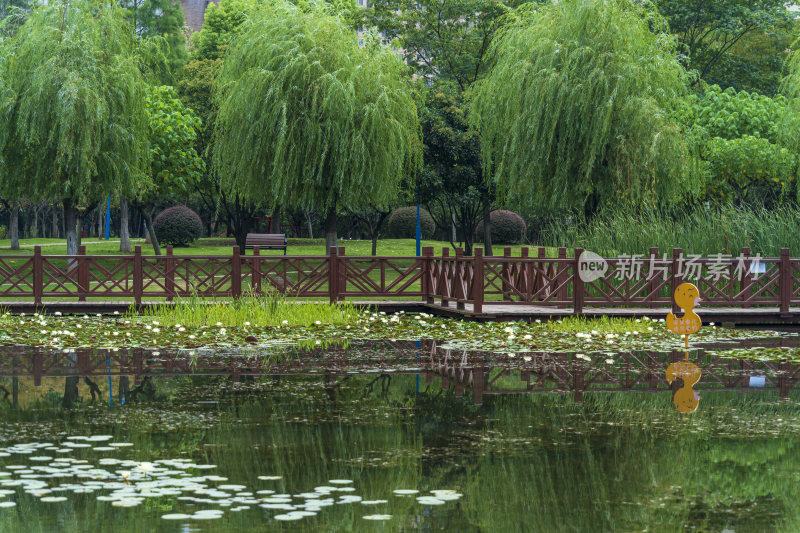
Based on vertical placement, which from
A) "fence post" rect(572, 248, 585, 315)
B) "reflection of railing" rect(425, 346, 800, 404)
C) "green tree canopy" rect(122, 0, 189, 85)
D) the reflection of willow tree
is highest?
"green tree canopy" rect(122, 0, 189, 85)

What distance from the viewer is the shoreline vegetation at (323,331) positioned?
15805mm

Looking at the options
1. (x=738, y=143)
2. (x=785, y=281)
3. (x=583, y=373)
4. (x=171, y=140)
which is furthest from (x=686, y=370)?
(x=171, y=140)

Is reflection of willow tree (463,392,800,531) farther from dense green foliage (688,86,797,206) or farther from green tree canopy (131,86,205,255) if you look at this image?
green tree canopy (131,86,205,255)

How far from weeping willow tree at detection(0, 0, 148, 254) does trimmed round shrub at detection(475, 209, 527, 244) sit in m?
25.5

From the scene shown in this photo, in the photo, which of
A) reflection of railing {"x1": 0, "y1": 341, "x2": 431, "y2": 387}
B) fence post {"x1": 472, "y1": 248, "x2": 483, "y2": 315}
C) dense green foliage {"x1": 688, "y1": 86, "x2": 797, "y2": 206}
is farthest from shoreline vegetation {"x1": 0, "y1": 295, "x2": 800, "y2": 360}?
dense green foliage {"x1": 688, "y1": 86, "x2": 797, "y2": 206}

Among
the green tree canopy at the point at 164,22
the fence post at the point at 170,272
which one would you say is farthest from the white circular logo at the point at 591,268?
the green tree canopy at the point at 164,22

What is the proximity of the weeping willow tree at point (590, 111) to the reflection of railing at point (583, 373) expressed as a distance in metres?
12.8

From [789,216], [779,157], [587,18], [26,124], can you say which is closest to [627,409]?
[789,216]

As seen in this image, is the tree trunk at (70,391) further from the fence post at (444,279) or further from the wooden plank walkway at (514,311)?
the fence post at (444,279)

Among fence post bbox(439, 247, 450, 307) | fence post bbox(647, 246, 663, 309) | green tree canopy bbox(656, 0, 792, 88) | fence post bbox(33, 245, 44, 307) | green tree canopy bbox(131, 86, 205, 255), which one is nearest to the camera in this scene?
fence post bbox(647, 246, 663, 309)

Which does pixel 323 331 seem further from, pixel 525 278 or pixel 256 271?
pixel 525 278

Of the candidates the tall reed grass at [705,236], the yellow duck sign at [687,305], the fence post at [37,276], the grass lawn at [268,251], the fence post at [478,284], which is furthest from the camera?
the grass lawn at [268,251]

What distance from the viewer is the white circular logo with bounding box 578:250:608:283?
20797mm

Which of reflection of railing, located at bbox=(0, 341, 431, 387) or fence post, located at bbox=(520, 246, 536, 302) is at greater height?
fence post, located at bbox=(520, 246, 536, 302)
